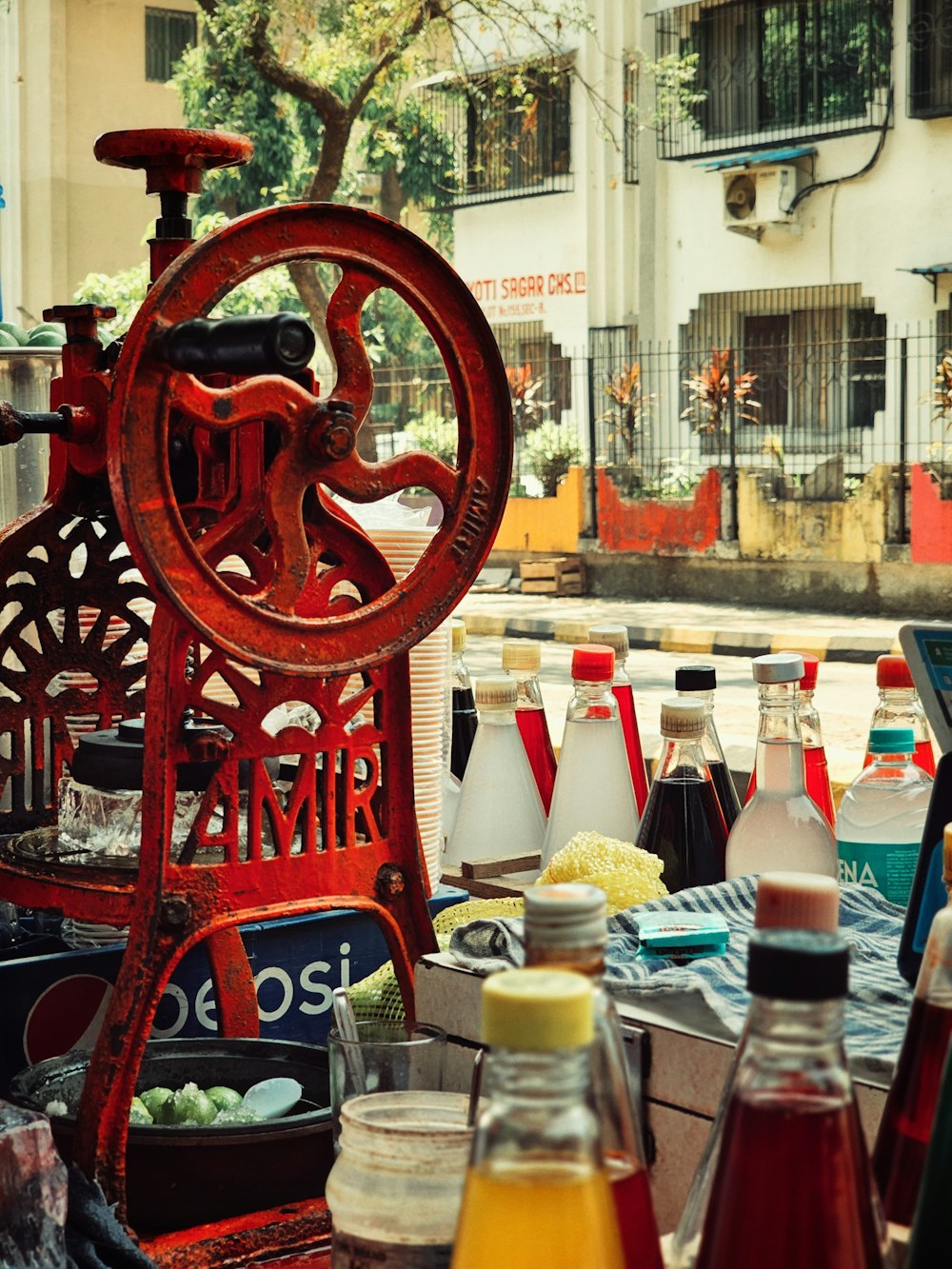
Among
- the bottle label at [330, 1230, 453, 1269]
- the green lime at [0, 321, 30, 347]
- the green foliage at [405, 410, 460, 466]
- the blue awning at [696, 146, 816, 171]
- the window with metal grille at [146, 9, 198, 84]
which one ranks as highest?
the window with metal grille at [146, 9, 198, 84]

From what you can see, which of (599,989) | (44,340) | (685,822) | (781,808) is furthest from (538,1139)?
(44,340)

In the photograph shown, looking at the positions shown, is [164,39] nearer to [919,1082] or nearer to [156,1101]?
[156,1101]

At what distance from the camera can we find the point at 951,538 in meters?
13.9

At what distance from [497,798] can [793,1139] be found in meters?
1.62

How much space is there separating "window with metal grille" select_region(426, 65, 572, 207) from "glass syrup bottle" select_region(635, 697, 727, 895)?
768 inches

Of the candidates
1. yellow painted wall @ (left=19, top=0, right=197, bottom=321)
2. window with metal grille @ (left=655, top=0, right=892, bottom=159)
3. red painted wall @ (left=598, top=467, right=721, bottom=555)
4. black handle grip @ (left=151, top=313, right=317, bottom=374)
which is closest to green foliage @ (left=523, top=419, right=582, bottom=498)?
red painted wall @ (left=598, top=467, right=721, bottom=555)

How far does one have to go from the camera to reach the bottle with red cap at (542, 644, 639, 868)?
2.09m

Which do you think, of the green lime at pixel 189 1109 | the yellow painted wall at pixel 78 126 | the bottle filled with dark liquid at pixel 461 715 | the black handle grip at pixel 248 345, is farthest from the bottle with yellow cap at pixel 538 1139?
the yellow painted wall at pixel 78 126

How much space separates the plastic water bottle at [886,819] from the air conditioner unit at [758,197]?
17692mm

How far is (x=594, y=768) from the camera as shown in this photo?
6.91 feet

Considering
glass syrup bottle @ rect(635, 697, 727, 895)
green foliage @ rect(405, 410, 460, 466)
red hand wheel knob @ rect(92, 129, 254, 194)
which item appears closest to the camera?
red hand wheel knob @ rect(92, 129, 254, 194)

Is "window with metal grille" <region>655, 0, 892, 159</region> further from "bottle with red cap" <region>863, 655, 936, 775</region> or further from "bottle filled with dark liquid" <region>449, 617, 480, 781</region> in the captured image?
"bottle with red cap" <region>863, 655, 936, 775</region>

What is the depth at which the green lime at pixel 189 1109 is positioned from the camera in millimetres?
1583

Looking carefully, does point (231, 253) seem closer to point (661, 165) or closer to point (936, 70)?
point (936, 70)
